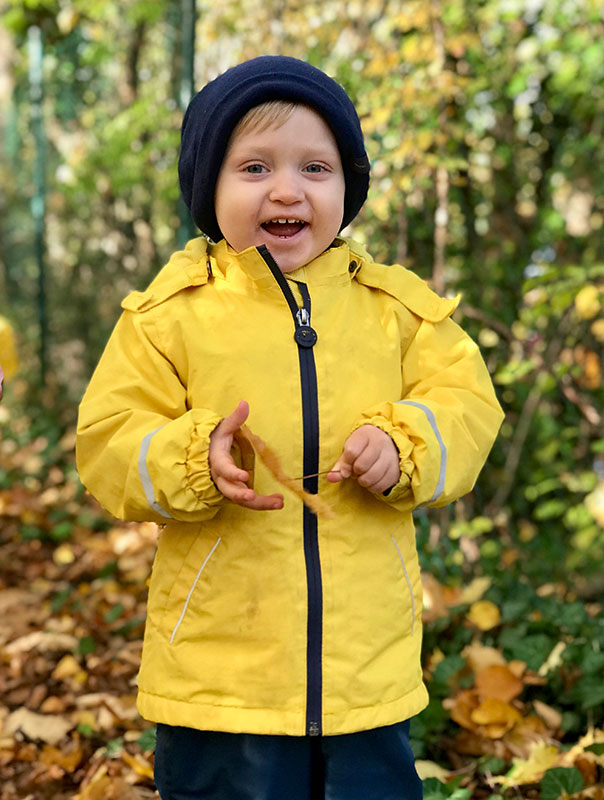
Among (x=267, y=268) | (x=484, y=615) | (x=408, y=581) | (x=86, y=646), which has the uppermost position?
(x=267, y=268)

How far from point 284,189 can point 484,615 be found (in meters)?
2.03

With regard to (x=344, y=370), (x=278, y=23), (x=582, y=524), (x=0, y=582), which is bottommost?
(x=0, y=582)

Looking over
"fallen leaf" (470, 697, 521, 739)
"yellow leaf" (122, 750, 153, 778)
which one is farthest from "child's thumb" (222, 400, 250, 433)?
"fallen leaf" (470, 697, 521, 739)

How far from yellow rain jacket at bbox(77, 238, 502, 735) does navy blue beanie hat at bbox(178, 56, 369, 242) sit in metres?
0.18

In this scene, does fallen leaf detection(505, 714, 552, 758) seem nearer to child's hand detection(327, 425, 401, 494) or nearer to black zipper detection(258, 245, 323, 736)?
black zipper detection(258, 245, 323, 736)

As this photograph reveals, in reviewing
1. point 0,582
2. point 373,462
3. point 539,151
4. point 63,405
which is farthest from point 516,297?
Result: point 63,405

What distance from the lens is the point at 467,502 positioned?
14.3 feet

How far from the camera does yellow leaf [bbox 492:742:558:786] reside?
252 centimetres

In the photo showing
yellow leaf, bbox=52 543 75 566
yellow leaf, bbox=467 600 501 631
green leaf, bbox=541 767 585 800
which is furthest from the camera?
yellow leaf, bbox=52 543 75 566

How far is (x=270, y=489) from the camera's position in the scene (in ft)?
6.05

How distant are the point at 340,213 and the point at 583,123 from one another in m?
3.57

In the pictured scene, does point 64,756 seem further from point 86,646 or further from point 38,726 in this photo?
point 86,646

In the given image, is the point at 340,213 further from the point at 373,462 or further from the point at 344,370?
the point at 373,462

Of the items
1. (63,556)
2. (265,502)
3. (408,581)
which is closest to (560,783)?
(408,581)
